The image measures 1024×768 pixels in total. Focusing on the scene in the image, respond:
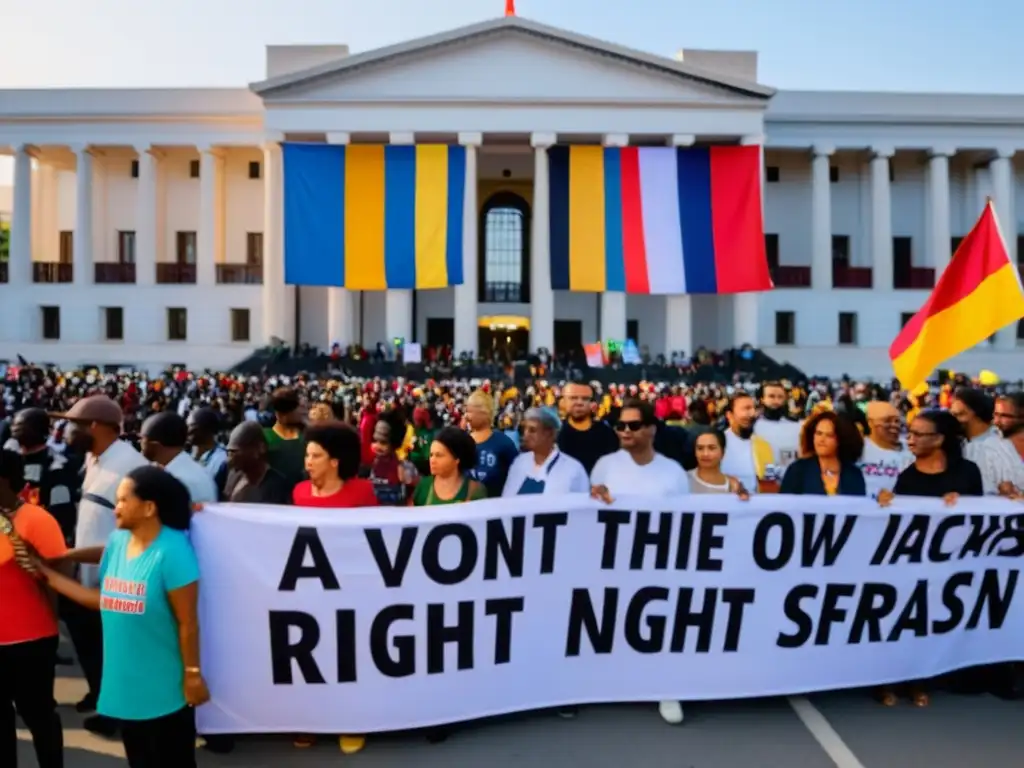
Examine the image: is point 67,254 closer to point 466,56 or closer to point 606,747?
point 466,56

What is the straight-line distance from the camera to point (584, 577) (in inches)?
184

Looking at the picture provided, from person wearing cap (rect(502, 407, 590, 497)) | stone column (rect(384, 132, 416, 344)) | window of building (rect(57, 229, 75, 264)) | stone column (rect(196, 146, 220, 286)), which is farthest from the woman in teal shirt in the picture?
window of building (rect(57, 229, 75, 264))

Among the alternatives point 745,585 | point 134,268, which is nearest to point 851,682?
point 745,585

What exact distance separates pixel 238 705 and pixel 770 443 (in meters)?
4.91

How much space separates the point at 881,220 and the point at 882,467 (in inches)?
1514

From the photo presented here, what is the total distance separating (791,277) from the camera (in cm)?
4159

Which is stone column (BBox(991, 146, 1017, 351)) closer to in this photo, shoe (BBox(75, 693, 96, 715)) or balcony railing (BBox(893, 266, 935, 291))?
balcony railing (BBox(893, 266, 935, 291))

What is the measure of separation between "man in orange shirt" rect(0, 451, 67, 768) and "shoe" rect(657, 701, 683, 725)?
3.10 m

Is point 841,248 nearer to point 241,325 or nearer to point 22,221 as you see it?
point 241,325

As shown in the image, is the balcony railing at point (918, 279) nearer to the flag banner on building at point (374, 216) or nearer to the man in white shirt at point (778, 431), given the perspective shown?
the flag banner on building at point (374, 216)

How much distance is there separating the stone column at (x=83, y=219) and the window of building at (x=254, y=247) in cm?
741

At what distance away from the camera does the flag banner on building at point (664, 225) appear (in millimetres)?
30656

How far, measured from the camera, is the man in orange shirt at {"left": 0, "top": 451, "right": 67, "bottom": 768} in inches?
141

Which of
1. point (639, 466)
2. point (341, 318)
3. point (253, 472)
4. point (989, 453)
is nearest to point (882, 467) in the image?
point (989, 453)
